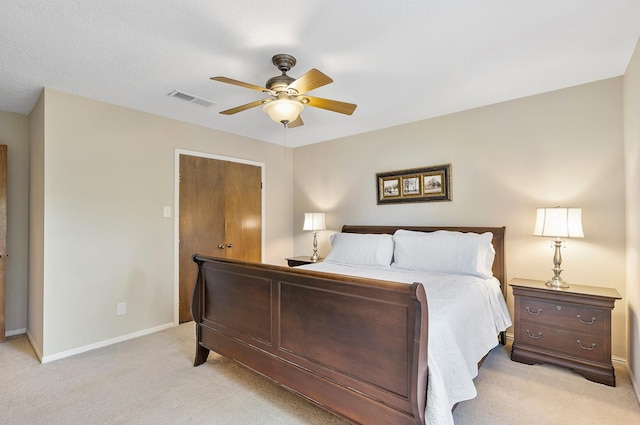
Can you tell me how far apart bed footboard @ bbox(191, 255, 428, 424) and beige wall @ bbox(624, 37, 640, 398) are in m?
1.91

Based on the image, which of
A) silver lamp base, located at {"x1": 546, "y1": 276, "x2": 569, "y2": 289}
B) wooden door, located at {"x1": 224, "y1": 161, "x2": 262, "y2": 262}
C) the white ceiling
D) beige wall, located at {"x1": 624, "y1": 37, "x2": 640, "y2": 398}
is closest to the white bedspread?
silver lamp base, located at {"x1": 546, "y1": 276, "x2": 569, "y2": 289}

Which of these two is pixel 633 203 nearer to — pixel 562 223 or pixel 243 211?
pixel 562 223

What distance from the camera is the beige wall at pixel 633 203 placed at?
220cm

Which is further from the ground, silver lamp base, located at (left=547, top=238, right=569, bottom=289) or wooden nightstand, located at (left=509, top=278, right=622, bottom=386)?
silver lamp base, located at (left=547, top=238, right=569, bottom=289)

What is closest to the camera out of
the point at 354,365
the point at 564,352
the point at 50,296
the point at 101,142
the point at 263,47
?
the point at 354,365

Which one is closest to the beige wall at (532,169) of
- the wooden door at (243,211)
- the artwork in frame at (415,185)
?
the artwork in frame at (415,185)

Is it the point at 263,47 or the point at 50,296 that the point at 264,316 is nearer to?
the point at 263,47

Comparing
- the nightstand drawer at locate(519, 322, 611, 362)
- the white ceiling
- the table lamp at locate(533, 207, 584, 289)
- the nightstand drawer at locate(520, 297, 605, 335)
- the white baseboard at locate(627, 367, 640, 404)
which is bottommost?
the white baseboard at locate(627, 367, 640, 404)

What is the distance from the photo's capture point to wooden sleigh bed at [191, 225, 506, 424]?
5.01 feet

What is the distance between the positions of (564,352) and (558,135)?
1.90m

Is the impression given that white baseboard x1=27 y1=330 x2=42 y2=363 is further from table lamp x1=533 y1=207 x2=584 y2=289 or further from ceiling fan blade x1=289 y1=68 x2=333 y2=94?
table lamp x1=533 y1=207 x2=584 y2=289

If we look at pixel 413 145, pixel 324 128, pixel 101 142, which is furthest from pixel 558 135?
pixel 101 142

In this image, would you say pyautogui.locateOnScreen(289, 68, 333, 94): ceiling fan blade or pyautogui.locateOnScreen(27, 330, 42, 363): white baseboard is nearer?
pyautogui.locateOnScreen(289, 68, 333, 94): ceiling fan blade

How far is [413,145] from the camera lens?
3879 millimetres
